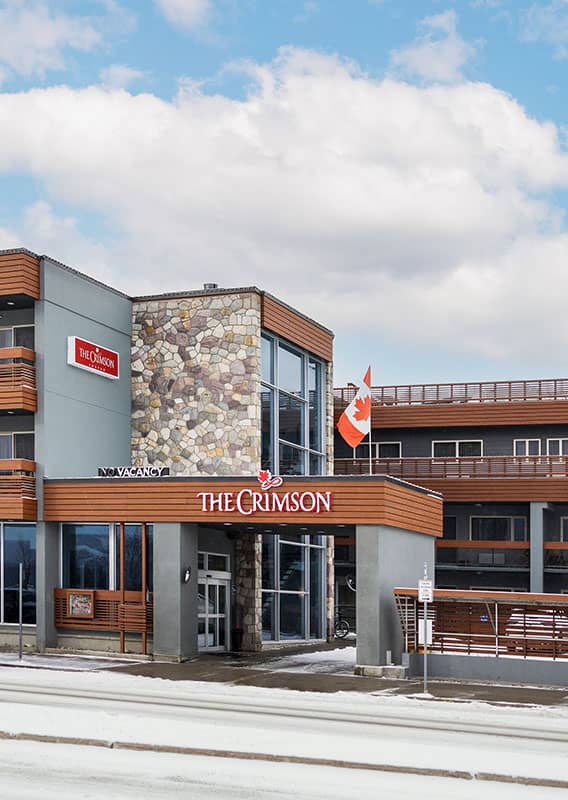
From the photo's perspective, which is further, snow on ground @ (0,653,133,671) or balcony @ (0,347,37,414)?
balcony @ (0,347,37,414)

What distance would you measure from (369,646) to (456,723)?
9.82 metres

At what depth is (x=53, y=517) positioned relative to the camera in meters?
36.1

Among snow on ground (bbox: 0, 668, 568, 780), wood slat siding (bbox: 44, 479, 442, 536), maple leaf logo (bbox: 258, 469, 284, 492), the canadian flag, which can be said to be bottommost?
snow on ground (bbox: 0, 668, 568, 780)

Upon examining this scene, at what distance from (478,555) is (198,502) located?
24.3 meters

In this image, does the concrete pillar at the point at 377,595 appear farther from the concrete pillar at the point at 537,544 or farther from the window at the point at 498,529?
the window at the point at 498,529

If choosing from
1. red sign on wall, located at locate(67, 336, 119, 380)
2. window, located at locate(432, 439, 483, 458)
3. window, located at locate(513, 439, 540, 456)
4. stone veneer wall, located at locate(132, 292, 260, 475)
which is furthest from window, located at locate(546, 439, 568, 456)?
red sign on wall, located at locate(67, 336, 119, 380)

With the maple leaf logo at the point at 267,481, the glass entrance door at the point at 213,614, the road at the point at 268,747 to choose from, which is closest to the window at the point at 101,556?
the glass entrance door at the point at 213,614

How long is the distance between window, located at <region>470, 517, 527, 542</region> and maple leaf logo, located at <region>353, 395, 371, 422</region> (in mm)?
19193

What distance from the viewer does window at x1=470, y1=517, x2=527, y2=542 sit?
55.1 m

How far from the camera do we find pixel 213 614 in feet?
125

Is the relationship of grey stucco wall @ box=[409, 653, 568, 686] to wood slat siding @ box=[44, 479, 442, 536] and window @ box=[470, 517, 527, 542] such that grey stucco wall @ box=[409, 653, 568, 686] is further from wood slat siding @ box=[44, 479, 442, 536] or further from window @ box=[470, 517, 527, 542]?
window @ box=[470, 517, 527, 542]

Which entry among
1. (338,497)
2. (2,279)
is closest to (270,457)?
(338,497)

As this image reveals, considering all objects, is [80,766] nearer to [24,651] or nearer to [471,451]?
[24,651]

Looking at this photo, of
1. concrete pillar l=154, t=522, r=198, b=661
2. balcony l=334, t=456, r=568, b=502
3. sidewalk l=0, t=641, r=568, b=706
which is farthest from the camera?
balcony l=334, t=456, r=568, b=502
